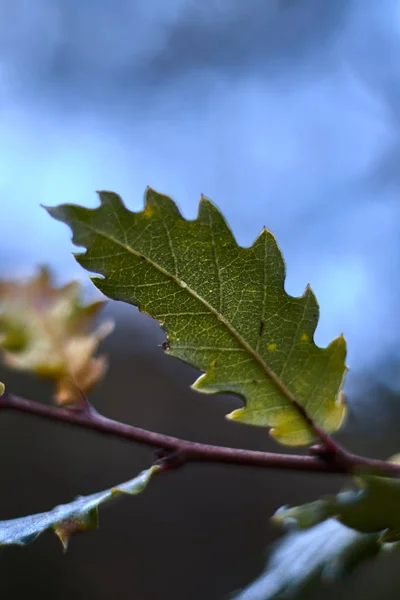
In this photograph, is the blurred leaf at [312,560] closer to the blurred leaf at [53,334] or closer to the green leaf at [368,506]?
the green leaf at [368,506]

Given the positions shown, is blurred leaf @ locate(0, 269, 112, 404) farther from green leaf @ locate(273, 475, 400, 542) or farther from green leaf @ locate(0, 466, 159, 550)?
green leaf @ locate(273, 475, 400, 542)

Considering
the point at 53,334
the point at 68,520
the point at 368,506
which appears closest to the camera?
the point at 368,506

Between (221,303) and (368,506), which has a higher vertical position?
(221,303)

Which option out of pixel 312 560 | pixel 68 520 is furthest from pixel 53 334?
pixel 312 560

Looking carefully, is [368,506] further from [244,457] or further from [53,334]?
[53,334]

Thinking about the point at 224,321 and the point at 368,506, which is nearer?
the point at 368,506

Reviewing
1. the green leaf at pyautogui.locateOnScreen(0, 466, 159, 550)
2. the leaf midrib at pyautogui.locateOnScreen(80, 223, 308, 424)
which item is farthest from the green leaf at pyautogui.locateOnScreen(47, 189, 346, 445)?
the green leaf at pyautogui.locateOnScreen(0, 466, 159, 550)

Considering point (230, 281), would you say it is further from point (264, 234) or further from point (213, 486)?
point (213, 486)

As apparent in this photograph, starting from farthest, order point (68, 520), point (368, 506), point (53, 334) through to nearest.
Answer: point (53, 334), point (68, 520), point (368, 506)
